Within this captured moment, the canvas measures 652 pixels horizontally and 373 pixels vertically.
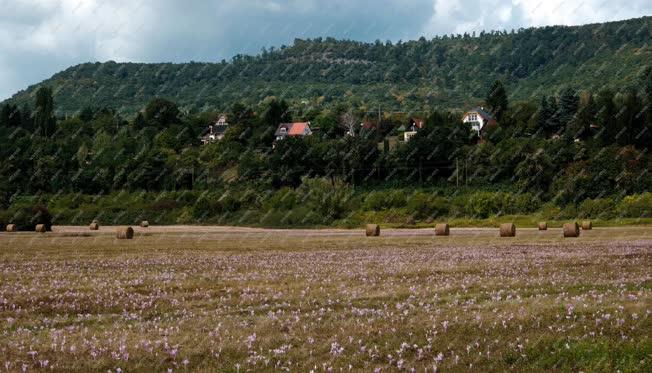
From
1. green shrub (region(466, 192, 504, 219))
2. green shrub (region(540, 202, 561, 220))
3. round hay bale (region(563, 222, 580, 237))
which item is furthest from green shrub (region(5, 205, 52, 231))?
green shrub (region(540, 202, 561, 220))

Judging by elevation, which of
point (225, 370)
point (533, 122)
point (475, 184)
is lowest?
point (225, 370)

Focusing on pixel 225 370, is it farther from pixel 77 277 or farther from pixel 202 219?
pixel 202 219

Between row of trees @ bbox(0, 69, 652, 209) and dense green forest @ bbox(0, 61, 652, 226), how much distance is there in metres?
0.26

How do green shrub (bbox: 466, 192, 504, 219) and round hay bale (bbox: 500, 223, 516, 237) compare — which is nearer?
round hay bale (bbox: 500, 223, 516, 237)

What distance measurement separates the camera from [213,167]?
14025 cm

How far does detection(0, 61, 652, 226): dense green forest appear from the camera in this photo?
91750 millimetres

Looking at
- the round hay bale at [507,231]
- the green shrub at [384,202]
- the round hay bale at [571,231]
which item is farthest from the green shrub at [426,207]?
the round hay bale at [571,231]

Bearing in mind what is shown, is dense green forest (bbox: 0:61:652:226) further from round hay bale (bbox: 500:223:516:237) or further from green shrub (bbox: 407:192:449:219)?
round hay bale (bbox: 500:223:516:237)

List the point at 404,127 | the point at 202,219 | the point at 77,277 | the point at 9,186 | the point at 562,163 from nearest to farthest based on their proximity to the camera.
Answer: the point at 77,277, the point at 202,219, the point at 562,163, the point at 9,186, the point at 404,127

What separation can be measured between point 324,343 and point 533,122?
5641 inches

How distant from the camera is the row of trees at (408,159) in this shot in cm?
10056

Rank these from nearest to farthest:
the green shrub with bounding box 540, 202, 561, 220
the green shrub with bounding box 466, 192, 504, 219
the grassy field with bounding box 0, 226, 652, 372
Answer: the grassy field with bounding box 0, 226, 652, 372 < the green shrub with bounding box 540, 202, 561, 220 < the green shrub with bounding box 466, 192, 504, 219

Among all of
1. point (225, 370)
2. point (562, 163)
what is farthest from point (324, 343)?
point (562, 163)

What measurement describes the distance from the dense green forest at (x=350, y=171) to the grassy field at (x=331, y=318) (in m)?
60.3
